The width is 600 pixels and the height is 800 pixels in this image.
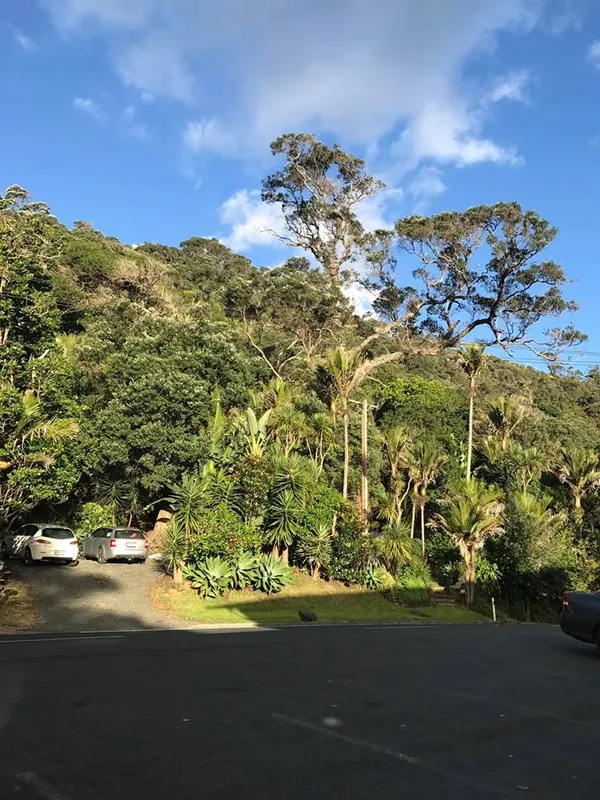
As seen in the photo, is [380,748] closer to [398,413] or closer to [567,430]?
[398,413]

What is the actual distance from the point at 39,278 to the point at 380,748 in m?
23.0

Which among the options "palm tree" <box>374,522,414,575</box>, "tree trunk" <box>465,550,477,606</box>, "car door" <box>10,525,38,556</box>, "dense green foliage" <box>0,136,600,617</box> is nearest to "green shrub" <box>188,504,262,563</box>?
"dense green foliage" <box>0,136,600,617</box>

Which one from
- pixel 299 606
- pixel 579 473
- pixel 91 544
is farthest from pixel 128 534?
pixel 579 473

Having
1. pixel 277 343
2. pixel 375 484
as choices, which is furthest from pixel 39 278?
pixel 375 484

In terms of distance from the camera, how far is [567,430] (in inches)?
1918

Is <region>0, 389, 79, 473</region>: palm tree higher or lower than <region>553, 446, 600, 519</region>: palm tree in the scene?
lower

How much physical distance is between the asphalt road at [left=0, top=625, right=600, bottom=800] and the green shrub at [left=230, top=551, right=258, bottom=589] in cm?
1010

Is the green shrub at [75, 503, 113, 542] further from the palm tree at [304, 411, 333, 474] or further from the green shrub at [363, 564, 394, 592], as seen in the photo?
the green shrub at [363, 564, 394, 592]

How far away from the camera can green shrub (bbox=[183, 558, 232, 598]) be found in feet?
66.6

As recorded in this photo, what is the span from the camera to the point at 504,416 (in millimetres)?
39875

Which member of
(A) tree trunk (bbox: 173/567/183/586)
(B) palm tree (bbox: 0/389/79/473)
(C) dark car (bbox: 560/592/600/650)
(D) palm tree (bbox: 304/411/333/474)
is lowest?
(A) tree trunk (bbox: 173/567/183/586)

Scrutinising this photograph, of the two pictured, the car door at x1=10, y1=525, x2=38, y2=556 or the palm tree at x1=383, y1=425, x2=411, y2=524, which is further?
the palm tree at x1=383, y1=425, x2=411, y2=524

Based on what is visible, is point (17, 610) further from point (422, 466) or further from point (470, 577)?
point (422, 466)

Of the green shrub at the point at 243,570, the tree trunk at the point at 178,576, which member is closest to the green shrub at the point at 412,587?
the green shrub at the point at 243,570
